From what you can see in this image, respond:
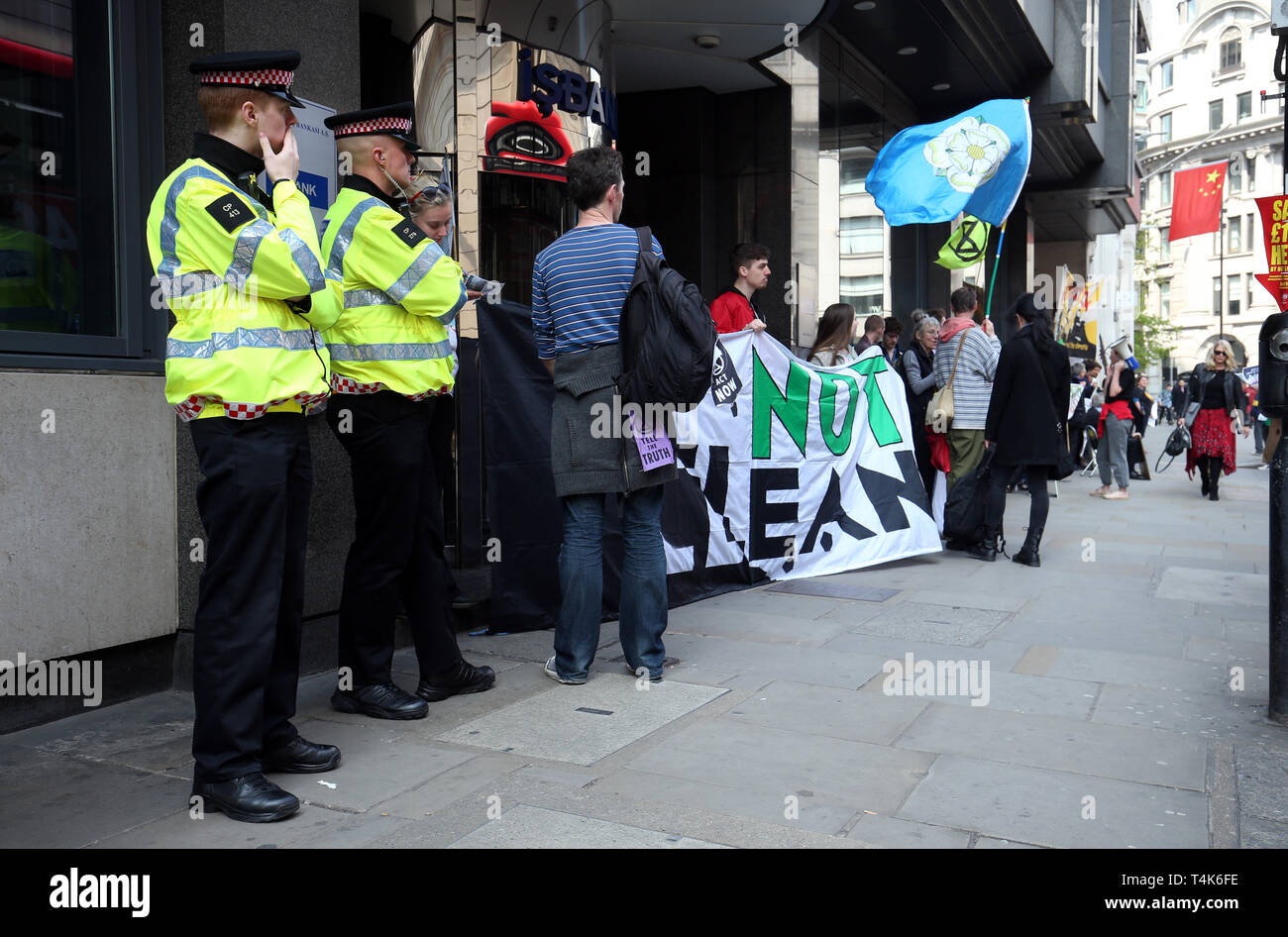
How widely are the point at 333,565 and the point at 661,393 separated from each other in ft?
5.49

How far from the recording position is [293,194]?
10.7 feet

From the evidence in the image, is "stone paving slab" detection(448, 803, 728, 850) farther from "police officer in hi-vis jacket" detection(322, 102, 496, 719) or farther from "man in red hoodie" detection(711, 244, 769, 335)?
"man in red hoodie" detection(711, 244, 769, 335)

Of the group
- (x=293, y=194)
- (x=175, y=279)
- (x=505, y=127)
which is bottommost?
(x=175, y=279)

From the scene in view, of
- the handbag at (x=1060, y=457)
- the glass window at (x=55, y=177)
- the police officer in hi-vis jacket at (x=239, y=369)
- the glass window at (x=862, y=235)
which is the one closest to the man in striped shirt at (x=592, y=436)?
the police officer in hi-vis jacket at (x=239, y=369)

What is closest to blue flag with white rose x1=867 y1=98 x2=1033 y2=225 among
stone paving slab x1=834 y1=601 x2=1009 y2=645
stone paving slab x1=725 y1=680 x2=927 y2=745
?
A: stone paving slab x1=834 y1=601 x2=1009 y2=645

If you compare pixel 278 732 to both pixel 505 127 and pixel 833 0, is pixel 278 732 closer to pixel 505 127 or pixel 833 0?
pixel 505 127

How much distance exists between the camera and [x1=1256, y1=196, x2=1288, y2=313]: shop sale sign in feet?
14.0

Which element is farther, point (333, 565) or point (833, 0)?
point (833, 0)

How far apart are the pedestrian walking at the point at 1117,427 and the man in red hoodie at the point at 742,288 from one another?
8244mm

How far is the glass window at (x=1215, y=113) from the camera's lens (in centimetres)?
7959

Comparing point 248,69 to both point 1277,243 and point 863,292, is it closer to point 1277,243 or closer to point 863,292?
point 1277,243

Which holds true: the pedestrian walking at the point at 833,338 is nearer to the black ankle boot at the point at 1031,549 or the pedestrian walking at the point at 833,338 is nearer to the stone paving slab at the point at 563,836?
the black ankle boot at the point at 1031,549

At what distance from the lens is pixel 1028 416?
26.4ft
